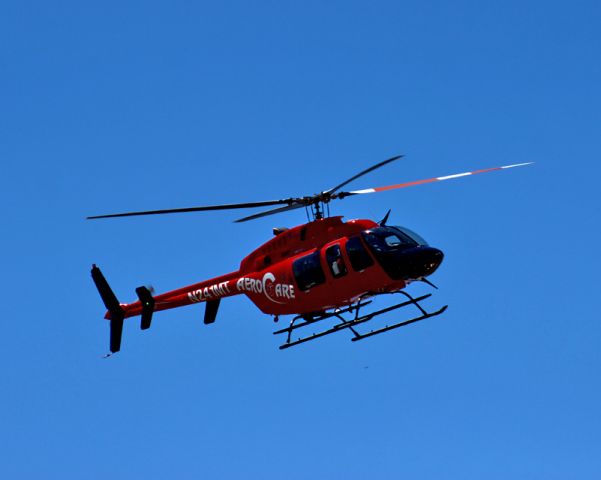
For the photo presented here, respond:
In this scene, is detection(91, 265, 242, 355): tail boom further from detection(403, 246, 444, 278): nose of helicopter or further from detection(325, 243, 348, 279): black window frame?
detection(403, 246, 444, 278): nose of helicopter

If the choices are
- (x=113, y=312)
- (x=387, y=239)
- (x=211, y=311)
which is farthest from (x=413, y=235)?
(x=113, y=312)

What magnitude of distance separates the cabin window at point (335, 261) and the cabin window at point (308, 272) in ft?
0.98

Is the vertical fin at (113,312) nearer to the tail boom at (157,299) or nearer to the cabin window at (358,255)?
the tail boom at (157,299)

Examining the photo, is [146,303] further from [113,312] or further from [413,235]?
[413,235]

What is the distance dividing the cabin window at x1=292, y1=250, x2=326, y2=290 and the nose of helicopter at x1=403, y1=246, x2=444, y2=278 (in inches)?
90.1

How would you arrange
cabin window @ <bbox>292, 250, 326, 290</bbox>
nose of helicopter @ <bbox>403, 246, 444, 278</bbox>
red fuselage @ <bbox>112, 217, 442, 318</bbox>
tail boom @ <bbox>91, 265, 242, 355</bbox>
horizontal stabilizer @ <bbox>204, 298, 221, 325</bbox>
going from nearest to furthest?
nose of helicopter @ <bbox>403, 246, 444, 278</bbox> < red fuselage @ <bbox>112, 217, 442, 318</bbox> < cabin window @ <bbox>292, 250, 326, 290</bbox> < tail boom @ <bbox>91, 265, 242, 355</bbox> < horizontal stabilizer @ <bbox>204, 298, 221, 325</bbox>

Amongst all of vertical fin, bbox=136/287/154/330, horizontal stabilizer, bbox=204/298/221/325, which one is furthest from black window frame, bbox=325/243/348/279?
vertical fin, bbox=136/287/154/330

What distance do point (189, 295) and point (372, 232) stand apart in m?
6.58

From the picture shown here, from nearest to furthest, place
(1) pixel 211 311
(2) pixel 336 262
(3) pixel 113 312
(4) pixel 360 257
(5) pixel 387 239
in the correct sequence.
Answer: (5) pixel 387 239
(4) pixel 360 257
(2) pixel 336 262
(1) pixel 211 311
(3) pixel 113 312

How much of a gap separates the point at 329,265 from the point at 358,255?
83 cm

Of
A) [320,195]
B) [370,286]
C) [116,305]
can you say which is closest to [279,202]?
[320,195]

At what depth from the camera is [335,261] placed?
2720cm

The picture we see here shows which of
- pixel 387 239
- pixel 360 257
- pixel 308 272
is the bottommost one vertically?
pixel 308 272

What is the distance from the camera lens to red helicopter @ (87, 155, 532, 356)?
26.5 m
